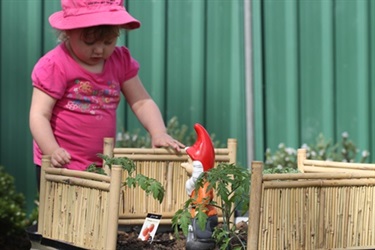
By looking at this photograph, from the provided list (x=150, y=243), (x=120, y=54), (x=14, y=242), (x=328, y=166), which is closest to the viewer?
(x=150, y=243)

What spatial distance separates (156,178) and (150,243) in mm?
420

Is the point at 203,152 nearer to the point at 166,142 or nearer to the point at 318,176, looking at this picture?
the point at 318,176

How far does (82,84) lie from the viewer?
4.73 meters

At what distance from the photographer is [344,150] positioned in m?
7.00

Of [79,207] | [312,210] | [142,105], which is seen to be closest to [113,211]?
[79,207]

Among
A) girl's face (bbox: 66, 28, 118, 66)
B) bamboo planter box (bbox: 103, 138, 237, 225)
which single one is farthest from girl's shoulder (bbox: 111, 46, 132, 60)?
bamboo planter box (bbox: 103, 138, 237, 225)

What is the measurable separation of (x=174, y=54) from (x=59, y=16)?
229 centimetres

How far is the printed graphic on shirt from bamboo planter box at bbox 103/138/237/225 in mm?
506

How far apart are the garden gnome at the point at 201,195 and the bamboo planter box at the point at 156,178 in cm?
54

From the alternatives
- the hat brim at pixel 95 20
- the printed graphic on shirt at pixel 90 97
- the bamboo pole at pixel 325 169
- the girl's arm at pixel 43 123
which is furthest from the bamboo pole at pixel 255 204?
the printed graphic on shirt at pixel 90 97

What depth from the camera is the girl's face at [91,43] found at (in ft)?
15.3

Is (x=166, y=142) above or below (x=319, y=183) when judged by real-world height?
above

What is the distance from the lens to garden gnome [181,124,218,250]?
3709 millimetres

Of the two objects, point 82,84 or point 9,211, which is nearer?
point 82,84
